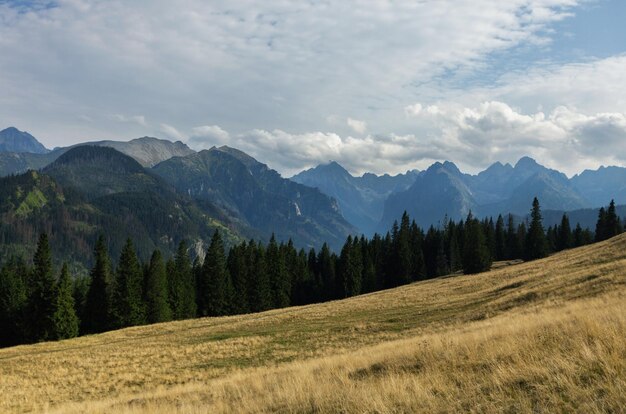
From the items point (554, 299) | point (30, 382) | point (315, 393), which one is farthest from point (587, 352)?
point (30, 382)

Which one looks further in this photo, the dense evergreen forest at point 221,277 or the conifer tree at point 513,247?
the conifer tree at point 513,247

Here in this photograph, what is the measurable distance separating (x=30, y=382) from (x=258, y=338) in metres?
15.9

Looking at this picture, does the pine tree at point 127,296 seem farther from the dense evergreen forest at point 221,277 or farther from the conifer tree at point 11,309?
the conifer tree at point 11,309

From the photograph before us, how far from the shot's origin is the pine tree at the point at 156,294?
2808 inches

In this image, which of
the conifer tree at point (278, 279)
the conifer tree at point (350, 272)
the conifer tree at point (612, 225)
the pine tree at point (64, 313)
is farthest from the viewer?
the conifer tree at point (612, 225)

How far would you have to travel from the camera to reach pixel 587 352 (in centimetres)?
825

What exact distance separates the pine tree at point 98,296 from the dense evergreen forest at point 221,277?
0.17m

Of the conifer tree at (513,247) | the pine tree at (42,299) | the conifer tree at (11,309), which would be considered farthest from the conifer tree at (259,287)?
the conifer tree at (513,247)

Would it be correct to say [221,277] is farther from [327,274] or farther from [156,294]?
[327,274]

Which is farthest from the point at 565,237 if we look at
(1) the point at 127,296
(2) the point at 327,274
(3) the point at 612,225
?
(1) the point at 127,296

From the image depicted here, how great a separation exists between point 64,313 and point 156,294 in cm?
1492

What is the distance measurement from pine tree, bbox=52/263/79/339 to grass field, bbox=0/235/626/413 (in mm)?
25645

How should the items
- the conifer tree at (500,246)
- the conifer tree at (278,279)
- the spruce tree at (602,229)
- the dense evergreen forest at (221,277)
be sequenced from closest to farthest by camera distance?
the dense evergreen forest at (221,277) → the conifer tree at (278,279) → the spruce tree at (602,229) → the conifer tree at (500,246)

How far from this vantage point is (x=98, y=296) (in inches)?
2739
